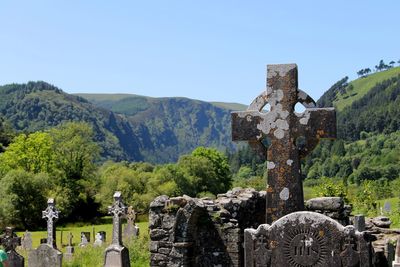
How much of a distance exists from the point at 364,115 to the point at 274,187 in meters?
182

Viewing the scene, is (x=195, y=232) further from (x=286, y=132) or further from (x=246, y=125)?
(x=286, y=132)

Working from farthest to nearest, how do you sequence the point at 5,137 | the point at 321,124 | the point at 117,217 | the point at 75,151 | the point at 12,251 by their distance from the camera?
the point at 5,137 → the point at 75,151 → the point at 12,251 → the point at 117,217 → the point at 321,124

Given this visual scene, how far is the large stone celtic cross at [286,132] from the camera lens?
1047 centimetres

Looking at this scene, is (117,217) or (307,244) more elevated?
(307,244)

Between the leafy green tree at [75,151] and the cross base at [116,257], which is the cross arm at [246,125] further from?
the leafy green tree at [75,151]

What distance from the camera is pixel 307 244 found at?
9.20 metres

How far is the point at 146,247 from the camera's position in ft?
66.1

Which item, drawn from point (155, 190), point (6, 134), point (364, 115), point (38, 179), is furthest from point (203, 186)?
point (364, 115)

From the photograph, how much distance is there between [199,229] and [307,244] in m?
5.18

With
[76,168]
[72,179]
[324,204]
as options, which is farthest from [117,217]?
[76,168]

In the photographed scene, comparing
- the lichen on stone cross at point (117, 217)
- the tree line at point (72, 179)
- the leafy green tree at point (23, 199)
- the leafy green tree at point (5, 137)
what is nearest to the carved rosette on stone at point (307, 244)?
the lichen on stone cross at point (117, 217)

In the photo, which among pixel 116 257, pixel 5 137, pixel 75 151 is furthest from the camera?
pixel 5 137

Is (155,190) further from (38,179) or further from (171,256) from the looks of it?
(171,256)

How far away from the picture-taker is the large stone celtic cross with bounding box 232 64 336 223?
10469mm
